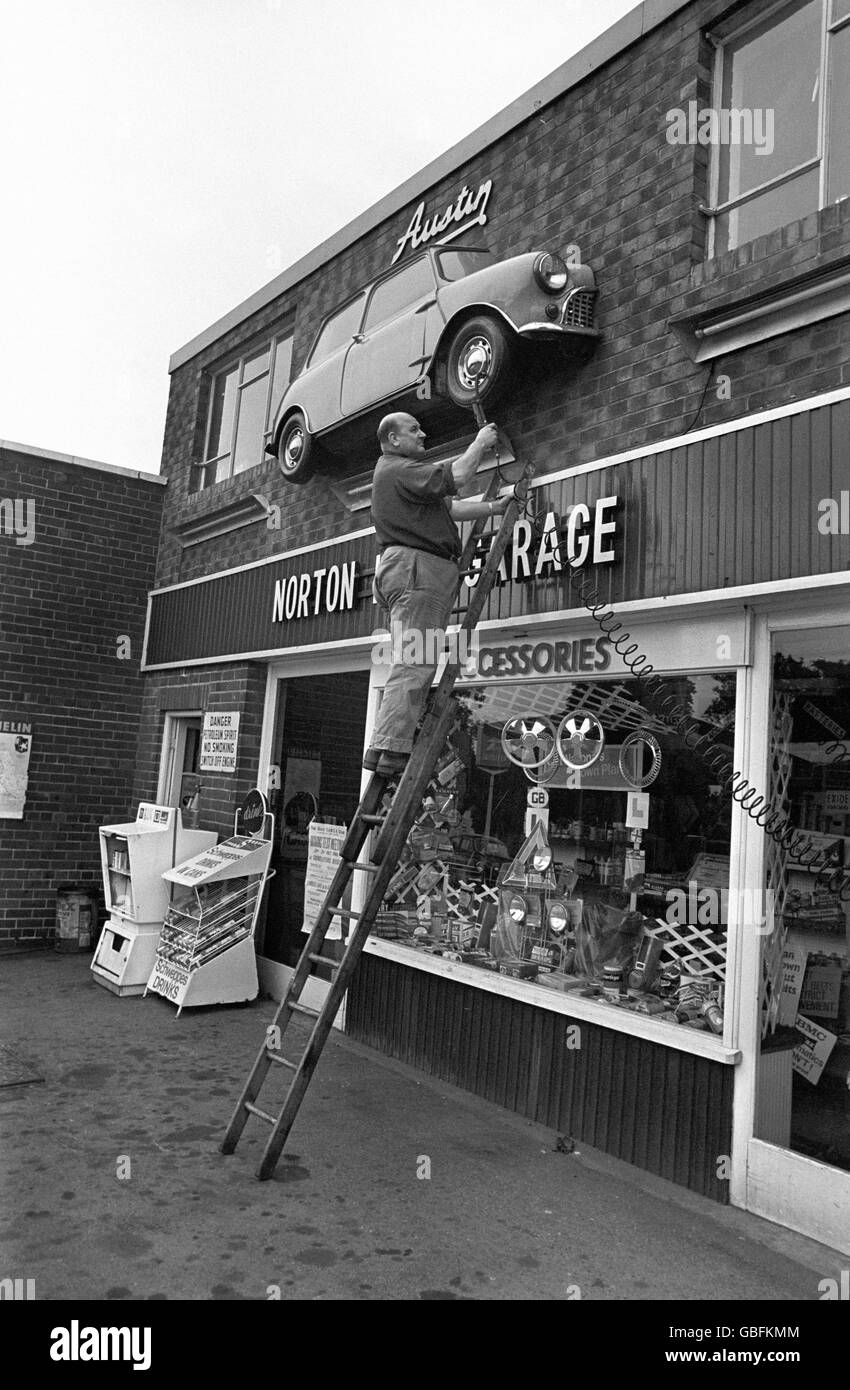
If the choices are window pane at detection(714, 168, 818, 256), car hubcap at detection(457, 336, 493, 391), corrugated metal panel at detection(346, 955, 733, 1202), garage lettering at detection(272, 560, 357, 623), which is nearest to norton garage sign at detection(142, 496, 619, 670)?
garage lettering at detection(272, 560, 357, 623)

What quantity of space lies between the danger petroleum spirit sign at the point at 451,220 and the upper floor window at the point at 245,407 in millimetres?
2204

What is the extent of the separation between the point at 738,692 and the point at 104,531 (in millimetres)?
8080

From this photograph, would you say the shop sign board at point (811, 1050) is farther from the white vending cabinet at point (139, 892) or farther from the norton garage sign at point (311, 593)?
the white vending cabinet at point (139, 892)

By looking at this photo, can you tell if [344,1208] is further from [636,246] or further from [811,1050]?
[636,246]

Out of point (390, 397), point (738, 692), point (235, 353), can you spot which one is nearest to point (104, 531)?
point (235, 353)

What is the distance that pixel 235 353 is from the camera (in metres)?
10.5

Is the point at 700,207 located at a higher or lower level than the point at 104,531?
higher

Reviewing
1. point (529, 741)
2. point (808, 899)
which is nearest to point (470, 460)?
point (529, 741)

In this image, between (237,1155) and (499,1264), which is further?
(237,1155)

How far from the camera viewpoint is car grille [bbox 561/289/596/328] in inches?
225

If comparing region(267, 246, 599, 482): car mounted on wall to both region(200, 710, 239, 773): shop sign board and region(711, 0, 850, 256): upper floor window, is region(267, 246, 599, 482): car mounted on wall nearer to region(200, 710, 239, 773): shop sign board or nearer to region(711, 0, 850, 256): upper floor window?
region(711, 0, 850, 256): upper floor window

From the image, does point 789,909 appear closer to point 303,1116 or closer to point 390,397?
point 303,1116

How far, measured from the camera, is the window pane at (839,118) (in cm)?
479

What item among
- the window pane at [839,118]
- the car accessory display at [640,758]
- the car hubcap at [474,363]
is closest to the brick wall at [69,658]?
the car hubcap at [474,363]
